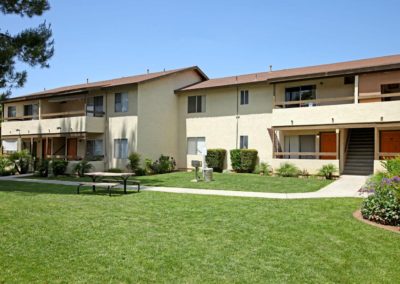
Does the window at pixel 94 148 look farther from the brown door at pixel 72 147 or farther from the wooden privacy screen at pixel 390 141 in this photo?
the wooden privacy screen at pixel 390 141

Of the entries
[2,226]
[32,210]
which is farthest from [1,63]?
[2,226]

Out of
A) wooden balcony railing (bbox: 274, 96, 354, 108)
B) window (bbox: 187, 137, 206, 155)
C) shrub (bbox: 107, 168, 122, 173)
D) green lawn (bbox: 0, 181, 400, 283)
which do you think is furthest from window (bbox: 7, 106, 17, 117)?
green lawn (bbox: 0, 181, 400, 283)

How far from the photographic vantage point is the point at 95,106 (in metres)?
27.9

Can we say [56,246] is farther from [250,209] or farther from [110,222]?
[250,209]

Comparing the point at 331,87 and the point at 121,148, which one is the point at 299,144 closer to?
the point at 331,87

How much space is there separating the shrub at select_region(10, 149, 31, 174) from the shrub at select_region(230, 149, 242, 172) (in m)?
15.7

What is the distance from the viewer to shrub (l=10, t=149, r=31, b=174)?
88.4 ft

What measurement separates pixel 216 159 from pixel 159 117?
212 inches

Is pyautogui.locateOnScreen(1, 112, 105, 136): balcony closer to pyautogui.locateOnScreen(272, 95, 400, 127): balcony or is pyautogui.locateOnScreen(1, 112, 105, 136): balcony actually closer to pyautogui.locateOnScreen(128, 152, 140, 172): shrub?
pyautogui.locateOnScreen(128, 152, 140, 172): shrub

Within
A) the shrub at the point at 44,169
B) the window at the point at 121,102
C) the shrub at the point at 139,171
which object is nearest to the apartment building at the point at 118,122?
the window at the point at 121,102

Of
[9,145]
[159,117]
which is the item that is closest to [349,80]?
[159,117]

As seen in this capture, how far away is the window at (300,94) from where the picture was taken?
2315 centimetres

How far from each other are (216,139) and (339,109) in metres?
9.17

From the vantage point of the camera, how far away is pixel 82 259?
6355mm
